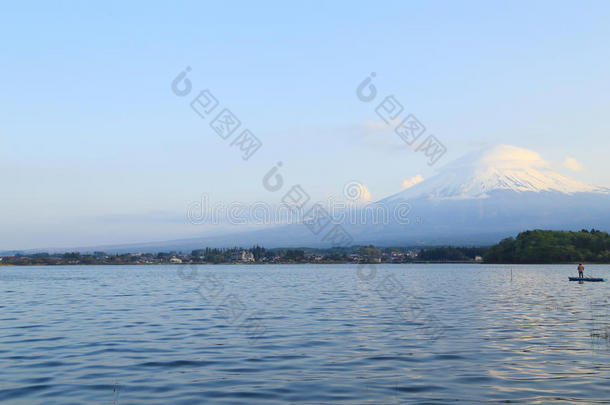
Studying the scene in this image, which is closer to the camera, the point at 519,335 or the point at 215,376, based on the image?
the point at 215,376

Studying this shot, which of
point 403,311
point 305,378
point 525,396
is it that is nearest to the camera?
point 525,396

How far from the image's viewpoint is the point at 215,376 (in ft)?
65.7

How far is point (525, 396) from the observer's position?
16828 millimetres

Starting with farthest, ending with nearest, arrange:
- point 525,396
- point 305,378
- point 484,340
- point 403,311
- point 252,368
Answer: point 403,311 < point 484,340 < point 252,368 < point 305,378 < point 525,396

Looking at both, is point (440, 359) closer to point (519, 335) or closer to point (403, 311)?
point (519, 335)

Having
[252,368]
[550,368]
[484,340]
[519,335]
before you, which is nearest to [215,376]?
[252,368]

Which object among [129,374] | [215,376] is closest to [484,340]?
[215,376]

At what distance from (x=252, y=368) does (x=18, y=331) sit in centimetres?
1665

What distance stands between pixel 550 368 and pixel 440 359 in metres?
3.76

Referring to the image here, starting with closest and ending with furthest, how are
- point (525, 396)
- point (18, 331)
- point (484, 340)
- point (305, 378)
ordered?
point (525, 396) < point (305, 378) < point (484, 340) < point (18, 331)

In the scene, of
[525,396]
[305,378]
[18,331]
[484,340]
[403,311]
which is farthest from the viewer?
[403,311]

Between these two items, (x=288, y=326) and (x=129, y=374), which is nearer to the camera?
(x=129, y=374)

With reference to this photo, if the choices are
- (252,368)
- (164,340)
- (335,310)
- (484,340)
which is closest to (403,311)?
(335,310)

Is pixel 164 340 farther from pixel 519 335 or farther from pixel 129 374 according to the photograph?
pixel 519 335
